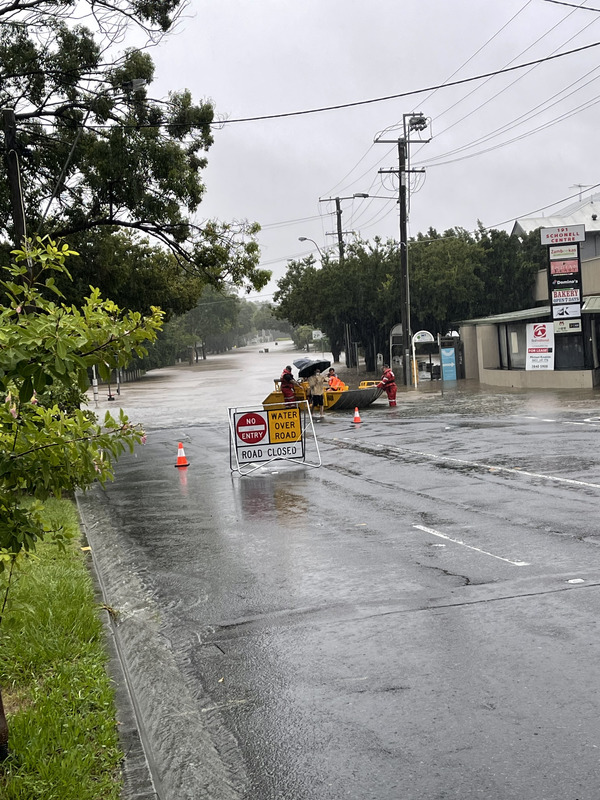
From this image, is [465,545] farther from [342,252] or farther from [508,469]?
[342,252]

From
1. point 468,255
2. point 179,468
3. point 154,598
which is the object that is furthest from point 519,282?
point 154,598

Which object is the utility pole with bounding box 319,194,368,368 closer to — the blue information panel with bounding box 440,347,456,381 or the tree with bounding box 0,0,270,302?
the blue information panel with bounding box 440,347,456,381

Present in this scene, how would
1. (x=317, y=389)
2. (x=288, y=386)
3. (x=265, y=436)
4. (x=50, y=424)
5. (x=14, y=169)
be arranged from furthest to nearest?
1. (x=317, y=389)
2. (x=288, y=386)
3. (x=14, y=169)
4. (x=265, y=436)
5. (x=50, y=424)

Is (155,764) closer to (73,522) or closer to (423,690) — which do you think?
(423,690)

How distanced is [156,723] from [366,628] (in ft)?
6.82

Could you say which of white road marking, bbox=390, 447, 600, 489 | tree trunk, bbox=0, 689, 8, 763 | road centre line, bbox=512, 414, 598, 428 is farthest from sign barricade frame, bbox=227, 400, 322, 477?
tree trunk, bbox=0, 689, 8, 763

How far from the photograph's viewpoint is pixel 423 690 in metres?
5.90

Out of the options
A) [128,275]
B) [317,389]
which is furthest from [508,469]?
[317,389]

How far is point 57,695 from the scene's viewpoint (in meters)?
5.80

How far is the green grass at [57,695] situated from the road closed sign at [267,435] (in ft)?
26.9

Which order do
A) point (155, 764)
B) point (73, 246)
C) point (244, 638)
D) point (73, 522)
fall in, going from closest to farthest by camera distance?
point (155, 764) < point (244, 638) < point (73, 522) < point (73, 246)

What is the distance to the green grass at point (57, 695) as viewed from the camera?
4664mm

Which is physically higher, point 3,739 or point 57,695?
point 3,739

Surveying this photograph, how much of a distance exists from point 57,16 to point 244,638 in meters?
19.3
